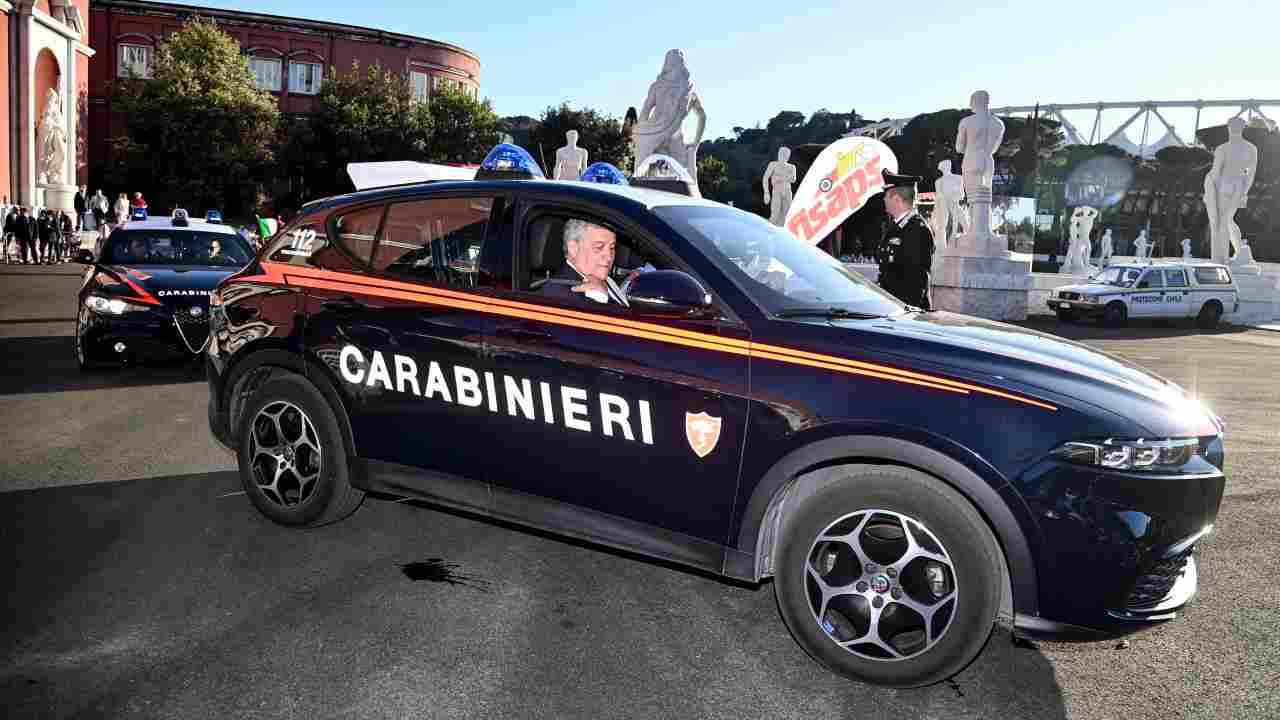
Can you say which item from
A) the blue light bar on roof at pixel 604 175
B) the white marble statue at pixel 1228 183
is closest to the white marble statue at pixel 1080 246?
the white marble statue at pixel 1228 183

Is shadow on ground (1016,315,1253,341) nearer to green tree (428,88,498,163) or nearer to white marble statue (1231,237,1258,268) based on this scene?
white marble statue (1231,237,1258,268)

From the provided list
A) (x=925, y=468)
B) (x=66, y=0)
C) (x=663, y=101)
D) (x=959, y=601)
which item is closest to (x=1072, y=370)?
(x=925, y=468)

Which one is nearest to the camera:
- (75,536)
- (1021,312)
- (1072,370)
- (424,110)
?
(1072,370)

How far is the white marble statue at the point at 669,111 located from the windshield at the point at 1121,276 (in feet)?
34.4

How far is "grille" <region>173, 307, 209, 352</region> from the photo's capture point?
9.62 metres

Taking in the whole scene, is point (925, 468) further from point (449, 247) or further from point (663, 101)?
point (663, 101)

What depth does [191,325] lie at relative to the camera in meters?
9.66

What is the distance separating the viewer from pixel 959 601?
130 inches

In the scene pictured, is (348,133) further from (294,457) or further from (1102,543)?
(1102,543)

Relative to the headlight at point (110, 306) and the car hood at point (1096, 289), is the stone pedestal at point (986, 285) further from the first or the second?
the headlight at point (110, 306)

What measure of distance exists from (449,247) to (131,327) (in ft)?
21.1

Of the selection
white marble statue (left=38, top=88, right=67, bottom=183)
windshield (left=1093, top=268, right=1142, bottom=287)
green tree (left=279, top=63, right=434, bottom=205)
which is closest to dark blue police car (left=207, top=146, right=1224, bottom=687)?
windshield (left=1093, top=268, right=1142, bottom=287)

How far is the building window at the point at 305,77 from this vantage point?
229 ft

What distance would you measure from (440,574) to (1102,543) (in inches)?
110
